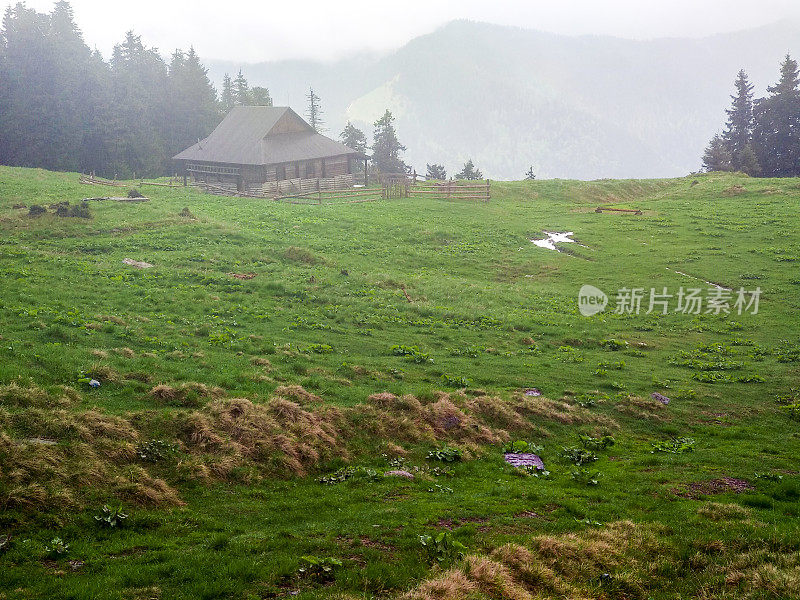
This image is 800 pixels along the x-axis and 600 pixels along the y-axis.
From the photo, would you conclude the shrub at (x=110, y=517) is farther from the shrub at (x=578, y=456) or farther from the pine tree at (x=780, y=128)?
the pine tree at (x=780, y=128)

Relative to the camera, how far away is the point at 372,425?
18438mm

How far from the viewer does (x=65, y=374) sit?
17094 millimetres

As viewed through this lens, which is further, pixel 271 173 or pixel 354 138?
pixel 354 138

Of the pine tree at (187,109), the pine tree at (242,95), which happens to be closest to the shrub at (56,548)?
the pine tree at (187,109)

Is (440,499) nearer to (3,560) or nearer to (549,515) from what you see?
(549,515)

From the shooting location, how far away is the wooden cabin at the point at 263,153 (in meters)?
75.6

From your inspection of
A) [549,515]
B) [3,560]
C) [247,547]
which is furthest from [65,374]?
[549,515]

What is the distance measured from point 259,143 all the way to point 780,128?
84.6 meters

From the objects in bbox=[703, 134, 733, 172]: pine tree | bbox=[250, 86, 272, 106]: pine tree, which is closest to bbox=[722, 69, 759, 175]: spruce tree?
bbox=[703, 134, 733, 172]: pine tree

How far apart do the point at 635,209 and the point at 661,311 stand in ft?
111

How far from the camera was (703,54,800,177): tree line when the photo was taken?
302ft

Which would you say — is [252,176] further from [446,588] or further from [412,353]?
[446,588]

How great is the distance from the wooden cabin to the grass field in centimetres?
3394

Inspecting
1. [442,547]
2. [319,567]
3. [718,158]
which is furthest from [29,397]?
[718,158]
